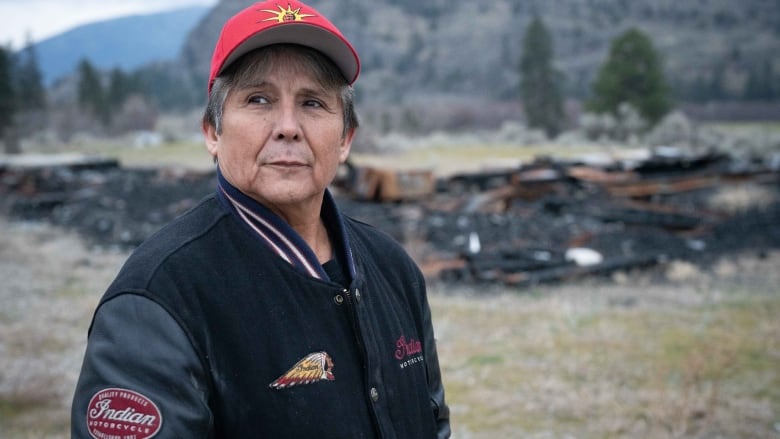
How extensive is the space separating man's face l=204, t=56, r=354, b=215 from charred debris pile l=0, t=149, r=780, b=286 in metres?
7.31

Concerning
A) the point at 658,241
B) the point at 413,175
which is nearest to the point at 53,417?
the point at 658,241

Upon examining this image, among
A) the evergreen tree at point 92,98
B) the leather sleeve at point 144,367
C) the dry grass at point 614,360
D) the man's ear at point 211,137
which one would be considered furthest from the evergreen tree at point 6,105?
the leather sleeve at point 144,367

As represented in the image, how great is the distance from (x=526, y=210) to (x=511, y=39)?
101795 mm

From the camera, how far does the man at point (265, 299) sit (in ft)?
4.81

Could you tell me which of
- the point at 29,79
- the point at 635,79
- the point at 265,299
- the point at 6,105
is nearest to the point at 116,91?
the point at 29,79

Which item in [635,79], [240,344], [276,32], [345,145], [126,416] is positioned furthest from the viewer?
[635,79]

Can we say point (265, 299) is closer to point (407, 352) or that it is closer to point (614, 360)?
point (407, 352)

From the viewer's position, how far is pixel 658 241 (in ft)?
35.9

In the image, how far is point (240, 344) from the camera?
5.25 feet

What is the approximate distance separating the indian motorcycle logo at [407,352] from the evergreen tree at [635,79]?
41325 mm

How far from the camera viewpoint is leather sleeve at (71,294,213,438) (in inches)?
56.4

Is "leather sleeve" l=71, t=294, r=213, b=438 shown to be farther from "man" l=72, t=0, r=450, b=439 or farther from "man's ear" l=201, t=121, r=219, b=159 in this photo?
"man's ear" l=201, t=121, r=219, b=159

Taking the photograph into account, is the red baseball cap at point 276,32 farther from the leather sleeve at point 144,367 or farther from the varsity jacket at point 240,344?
the leather sleeve at point 144,367

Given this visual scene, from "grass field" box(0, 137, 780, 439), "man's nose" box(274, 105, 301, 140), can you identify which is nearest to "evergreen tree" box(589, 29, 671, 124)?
"grass field" box(0, 137, 780, 439)
